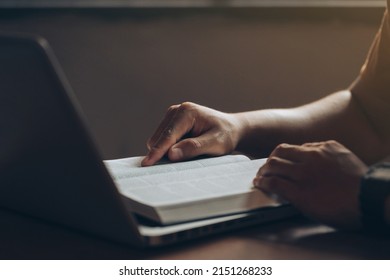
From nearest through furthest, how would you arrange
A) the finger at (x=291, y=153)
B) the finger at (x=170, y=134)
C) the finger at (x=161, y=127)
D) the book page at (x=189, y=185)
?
the book page at (x=189, y=185)
the finger at (x=291, y=153)
the finger at (x=170, y=134)
the finger at (x=161, y=127)

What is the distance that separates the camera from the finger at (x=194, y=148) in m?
0.97

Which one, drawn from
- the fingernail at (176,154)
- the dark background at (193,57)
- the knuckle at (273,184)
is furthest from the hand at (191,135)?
the dark background at (193,57)

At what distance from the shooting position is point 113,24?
2.16m

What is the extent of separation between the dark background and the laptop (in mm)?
1446

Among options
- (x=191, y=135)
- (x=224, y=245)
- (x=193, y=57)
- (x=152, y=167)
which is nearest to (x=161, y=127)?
(x=191, y=135)

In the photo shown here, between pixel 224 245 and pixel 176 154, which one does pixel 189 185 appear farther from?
pixel 176 154

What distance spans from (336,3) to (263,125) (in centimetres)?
111

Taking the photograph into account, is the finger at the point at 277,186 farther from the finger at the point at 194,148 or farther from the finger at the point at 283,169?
the finger at the point at 194,148

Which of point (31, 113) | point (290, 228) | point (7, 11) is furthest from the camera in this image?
point (7, 11)

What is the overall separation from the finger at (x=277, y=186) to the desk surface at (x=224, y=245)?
38 mm

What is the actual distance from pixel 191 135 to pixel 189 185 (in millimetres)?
343

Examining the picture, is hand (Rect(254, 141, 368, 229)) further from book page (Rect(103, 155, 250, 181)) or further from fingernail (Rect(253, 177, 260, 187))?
book page (Rect(103, 155, 250, 181))

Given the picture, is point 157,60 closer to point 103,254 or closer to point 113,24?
point 113,24

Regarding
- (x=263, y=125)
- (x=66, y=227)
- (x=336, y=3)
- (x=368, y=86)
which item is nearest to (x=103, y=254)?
(x=66, y=227)
